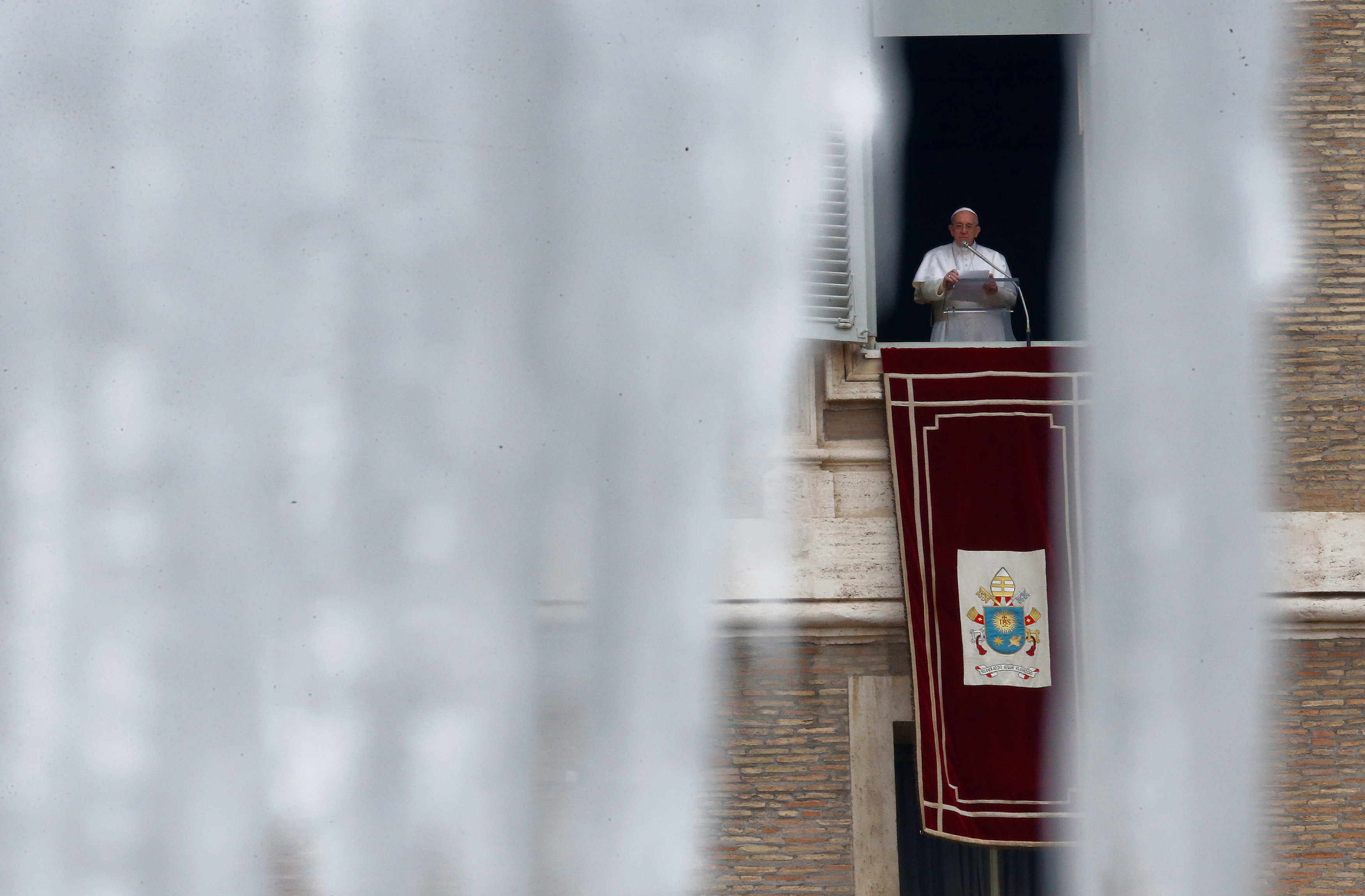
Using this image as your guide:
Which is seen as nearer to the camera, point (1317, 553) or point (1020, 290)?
point (1317, 553)

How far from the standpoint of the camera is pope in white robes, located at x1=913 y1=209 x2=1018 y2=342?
5480 mm

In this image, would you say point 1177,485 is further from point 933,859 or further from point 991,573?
point 933,859

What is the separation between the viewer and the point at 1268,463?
5.38 m

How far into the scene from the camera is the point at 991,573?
522 centimetres

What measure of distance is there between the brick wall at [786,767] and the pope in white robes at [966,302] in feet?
3.90

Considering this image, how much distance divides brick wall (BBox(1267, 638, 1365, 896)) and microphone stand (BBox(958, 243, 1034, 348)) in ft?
4.64

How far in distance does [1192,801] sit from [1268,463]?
1.47m

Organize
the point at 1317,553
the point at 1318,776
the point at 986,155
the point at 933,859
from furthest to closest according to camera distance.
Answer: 1. the point at 986,155
2. the point at 933,859
3. the point at 1317,553
4. the point at 1318,776

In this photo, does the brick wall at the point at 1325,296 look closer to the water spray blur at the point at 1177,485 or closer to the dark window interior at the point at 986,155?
the water spray blur at the point at 1177,485

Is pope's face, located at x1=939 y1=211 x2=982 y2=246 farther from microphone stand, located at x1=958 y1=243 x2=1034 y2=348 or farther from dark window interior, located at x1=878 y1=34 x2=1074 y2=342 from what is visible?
dark window interior, located at x1=878 y1=34 x2=1074 y2=342

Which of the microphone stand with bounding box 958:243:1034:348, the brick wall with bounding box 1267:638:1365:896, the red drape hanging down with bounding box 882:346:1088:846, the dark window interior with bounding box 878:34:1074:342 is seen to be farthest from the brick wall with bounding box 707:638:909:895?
the dark window interior with bounding box 878:34:1074:342

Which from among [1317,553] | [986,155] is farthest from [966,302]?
[986,155]

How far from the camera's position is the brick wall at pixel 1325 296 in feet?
17.6

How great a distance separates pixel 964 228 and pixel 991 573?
1.37 metres
